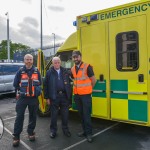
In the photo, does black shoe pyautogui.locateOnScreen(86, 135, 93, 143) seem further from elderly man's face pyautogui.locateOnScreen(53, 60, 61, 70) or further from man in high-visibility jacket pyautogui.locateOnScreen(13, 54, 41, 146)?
elderly man's face pyautogui.locateOnScreen(53, 60, 61, 70)

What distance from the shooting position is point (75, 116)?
681cm

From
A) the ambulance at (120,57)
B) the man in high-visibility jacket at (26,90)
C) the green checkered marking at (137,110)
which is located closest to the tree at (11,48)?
the ambulance at (120,57)

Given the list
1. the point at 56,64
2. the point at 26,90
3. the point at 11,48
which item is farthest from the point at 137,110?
the point at 11,48

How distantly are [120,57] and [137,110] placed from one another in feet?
3.72

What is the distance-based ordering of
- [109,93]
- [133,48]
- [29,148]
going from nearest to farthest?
[29,148] → [133,48] → [109,93]

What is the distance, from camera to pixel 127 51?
4.91 metres

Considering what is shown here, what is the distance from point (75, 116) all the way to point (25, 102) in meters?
2.44

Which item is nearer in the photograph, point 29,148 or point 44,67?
point 29,148

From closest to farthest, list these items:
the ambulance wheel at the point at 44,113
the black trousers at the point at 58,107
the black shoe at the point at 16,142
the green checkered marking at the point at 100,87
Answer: the black shoe at the point at 16,142 → the black trousers at the point at 58,107 → the green checkered marking at the point at 100,87 → the ambulance wheel at the point at 44,113

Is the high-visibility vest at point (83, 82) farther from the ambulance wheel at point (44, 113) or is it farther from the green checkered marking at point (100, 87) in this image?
the ambulance wheel at point (44, 113)

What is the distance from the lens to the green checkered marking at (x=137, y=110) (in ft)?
15.4

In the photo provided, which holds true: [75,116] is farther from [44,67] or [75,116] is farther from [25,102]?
[25,102]

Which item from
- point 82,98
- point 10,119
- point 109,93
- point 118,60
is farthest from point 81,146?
point 10,119

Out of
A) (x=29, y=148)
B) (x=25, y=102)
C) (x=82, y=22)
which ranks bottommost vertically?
(x=29, y=148)
